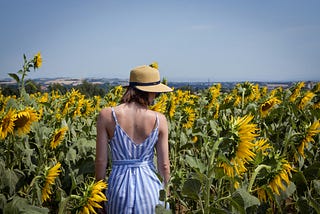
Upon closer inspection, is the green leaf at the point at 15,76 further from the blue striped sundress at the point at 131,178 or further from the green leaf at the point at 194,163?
the green leaf at the point at 194,163

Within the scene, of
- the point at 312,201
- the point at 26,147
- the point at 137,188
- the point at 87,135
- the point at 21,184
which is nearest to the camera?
Answer: the point at 312,201

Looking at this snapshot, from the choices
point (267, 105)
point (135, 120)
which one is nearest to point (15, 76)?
point (135, 120)

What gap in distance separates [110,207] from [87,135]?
1.93m

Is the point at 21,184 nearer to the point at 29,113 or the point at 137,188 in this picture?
the point at 29,113

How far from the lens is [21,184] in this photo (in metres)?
2.74

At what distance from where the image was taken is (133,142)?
2.36 m

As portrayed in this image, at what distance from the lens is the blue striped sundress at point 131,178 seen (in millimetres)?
2334

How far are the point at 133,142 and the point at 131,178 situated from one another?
20cm

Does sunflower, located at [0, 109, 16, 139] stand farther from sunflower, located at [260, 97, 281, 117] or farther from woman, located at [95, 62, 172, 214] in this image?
sunflower, located at [260, 97, 281, 117]

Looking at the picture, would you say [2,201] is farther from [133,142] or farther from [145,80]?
[145,80]

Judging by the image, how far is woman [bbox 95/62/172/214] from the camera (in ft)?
7.68

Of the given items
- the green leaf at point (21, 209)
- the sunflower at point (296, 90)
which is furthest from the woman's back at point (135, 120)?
the sunflower at point (296, 90)

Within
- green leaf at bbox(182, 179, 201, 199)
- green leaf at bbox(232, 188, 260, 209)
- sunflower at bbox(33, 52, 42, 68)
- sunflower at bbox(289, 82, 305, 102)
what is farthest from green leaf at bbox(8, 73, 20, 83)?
sunflower at bbox(289, 82, 305, 102)

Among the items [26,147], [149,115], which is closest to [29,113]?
[26,147]
